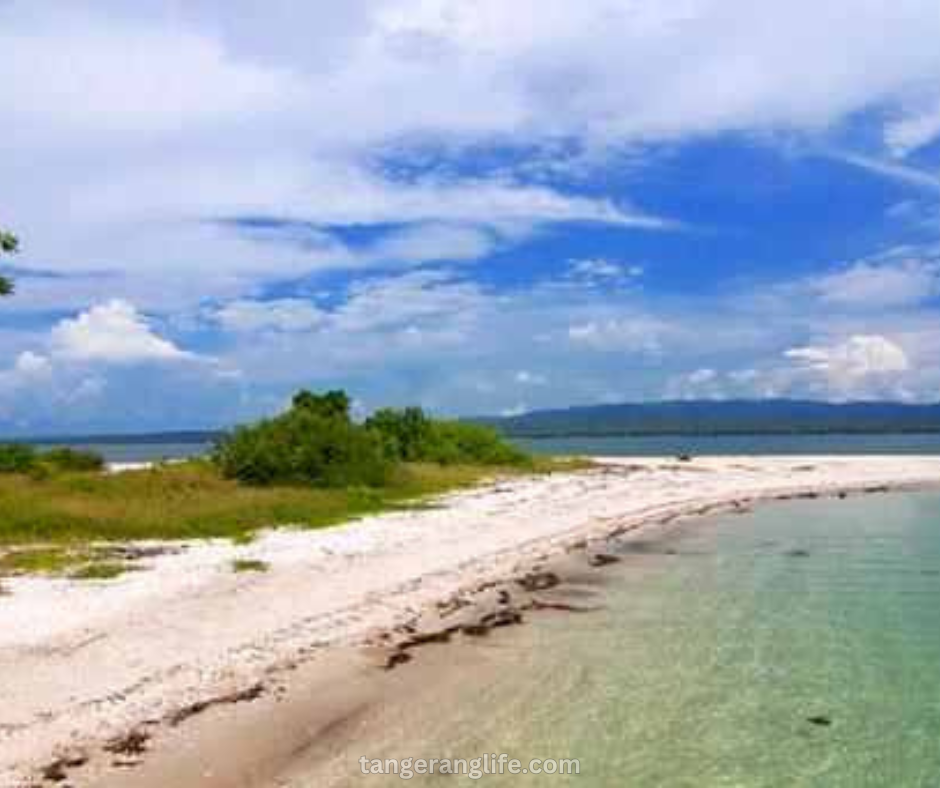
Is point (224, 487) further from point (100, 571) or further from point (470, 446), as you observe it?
point (470, 446)

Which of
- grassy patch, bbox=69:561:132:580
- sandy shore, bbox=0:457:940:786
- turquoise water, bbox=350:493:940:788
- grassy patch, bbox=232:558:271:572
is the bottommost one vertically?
turquoise water, bbox=350:493:940:788

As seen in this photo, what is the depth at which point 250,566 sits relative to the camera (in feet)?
93.9

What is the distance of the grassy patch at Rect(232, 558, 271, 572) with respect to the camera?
2822 cm

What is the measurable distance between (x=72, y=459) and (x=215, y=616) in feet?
A: 122

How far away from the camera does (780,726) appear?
16328 mm

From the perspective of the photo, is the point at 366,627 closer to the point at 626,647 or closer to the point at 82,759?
the point at 626,647

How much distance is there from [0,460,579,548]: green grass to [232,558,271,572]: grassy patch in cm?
385

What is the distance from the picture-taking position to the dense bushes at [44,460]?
51031 mm

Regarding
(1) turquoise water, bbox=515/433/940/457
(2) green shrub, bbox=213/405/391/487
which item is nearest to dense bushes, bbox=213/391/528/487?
(2) green shrub, bbox=213/405/391/487

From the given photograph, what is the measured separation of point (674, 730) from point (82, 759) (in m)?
7.08

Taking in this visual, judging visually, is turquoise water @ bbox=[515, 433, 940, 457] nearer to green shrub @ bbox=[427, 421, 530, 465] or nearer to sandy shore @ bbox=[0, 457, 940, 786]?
green shrub @ bbox=[427, 421, 530, 465]

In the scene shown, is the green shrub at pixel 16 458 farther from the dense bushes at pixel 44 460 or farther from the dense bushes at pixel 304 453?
the dense bushes at pixel 304 453

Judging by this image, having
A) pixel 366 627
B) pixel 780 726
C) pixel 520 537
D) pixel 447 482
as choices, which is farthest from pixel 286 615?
pixel 447 482

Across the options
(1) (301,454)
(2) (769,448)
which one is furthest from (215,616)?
(2) (769,448)
